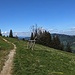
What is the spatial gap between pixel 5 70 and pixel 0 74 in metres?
1.99

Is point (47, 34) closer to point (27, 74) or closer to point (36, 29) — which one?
point (36, 29)

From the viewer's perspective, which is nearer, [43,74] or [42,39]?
[43,74]

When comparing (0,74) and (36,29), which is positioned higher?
(36,29)

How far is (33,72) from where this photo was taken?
21.9 m

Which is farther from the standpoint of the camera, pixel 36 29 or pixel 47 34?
pixel 47 34

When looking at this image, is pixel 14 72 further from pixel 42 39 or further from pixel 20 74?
pixel 42 39

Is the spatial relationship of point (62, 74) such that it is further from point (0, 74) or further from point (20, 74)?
point (0, 74)

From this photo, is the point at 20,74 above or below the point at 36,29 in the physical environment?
below

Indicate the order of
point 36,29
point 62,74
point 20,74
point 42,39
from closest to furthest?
point 20,74 < point 62,74 < point 36,29 < point 42,39

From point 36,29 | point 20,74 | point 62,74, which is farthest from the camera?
point 36,29

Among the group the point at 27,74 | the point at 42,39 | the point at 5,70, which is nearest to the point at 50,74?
the point at 27,74

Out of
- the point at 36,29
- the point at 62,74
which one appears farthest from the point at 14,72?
the point at 36,29

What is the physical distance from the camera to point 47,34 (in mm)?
155000

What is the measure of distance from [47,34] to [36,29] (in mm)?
83695
